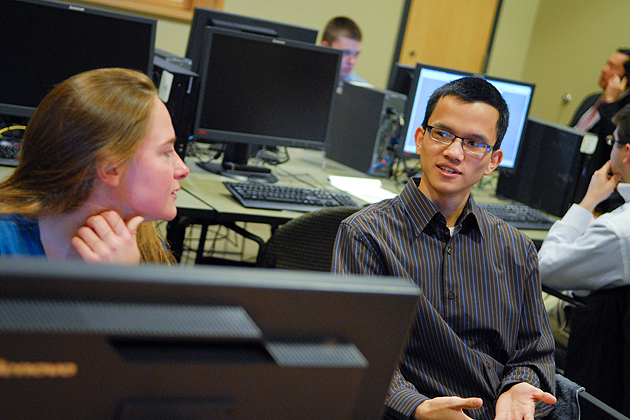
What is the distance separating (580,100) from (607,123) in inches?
108

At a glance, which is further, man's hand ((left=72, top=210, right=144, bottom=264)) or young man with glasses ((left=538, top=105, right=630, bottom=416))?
young man with glasses ((left=538, top=105, right=630, bottom=416))

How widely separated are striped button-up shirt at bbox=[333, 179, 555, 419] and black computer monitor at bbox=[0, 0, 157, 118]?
1.45 metres

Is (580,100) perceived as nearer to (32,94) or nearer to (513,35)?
(513,35)

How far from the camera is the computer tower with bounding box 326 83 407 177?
3.29 metres

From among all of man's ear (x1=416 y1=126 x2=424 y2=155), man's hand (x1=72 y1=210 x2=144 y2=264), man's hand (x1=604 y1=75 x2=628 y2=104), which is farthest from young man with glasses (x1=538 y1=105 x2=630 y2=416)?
man's hand (x1=604 y1=75 x2=628 y2=104)

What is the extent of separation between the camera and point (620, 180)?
2471mm

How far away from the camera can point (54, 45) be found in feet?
8.00

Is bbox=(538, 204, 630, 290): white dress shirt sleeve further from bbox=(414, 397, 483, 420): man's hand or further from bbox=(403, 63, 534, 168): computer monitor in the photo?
bbox=(414, 397, 483, 420): man's hand

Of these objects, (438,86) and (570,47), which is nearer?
(438,86)

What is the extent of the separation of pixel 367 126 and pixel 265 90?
2.35 ft

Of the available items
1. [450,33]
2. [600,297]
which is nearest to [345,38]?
[450,33]

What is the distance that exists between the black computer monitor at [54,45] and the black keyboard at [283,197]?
0.60 meters

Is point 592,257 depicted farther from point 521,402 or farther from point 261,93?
point 261,93

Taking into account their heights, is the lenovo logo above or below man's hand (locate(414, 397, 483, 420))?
→ above
